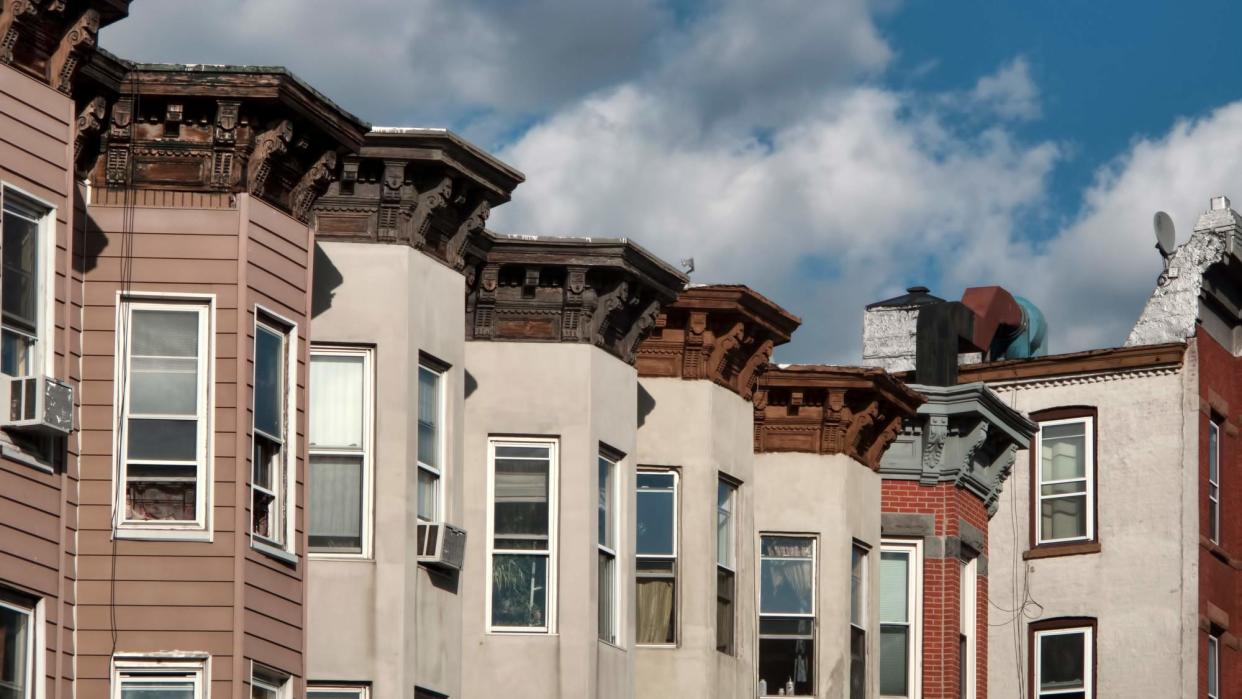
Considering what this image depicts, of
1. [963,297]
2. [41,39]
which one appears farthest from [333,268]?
[963,297]

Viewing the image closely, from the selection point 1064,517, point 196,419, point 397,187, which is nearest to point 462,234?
point 397,187

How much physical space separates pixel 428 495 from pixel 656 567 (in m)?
5.60

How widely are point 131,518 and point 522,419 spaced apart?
7465 mm

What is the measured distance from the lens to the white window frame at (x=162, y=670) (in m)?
23.5

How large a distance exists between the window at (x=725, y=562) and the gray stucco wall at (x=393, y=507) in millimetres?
6043

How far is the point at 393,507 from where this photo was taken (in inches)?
1063

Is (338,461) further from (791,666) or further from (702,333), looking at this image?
(791,666)

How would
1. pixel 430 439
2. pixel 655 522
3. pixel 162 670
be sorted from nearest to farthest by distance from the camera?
pixel 162 670
pixel 430 439
pixel 655 522

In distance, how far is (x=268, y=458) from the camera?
2486 cm

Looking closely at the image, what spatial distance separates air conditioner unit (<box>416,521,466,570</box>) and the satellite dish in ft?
83.9

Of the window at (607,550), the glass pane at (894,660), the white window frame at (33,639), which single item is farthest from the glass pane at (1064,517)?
the white window frame at (33,639)

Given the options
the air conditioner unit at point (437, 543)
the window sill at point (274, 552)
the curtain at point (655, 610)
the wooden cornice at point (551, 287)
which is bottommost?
the curtain at point (655, 610)

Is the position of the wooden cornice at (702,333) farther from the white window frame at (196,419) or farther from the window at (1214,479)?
the window at (1214,479)

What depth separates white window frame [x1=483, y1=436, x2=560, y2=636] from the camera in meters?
30.0
